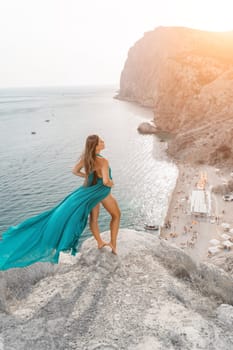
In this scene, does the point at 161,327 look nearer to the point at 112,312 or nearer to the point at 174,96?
the point at 112,312

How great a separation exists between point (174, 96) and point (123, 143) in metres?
20.9

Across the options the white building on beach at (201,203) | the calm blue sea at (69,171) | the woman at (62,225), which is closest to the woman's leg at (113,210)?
the woman at (62,225)

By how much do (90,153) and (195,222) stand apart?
24.7m

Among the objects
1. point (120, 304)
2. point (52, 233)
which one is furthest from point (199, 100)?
point (120, 304)

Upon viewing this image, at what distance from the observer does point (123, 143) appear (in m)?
66.2

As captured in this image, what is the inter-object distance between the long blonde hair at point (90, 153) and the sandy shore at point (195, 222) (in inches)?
652

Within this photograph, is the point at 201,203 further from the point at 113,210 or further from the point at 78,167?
the point at 78,167

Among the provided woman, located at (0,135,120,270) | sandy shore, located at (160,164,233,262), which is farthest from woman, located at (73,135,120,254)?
sandy shore, located at (160,164,233,262)

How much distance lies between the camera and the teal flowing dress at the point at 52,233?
22.0 feet

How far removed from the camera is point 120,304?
6.03m

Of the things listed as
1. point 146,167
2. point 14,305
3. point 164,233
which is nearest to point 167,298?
point 14,305

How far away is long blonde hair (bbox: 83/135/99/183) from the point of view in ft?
21.6

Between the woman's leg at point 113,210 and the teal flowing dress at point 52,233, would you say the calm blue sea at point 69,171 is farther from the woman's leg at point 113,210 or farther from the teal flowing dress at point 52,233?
the teal flowing dress at point 52,233

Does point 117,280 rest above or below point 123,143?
above
